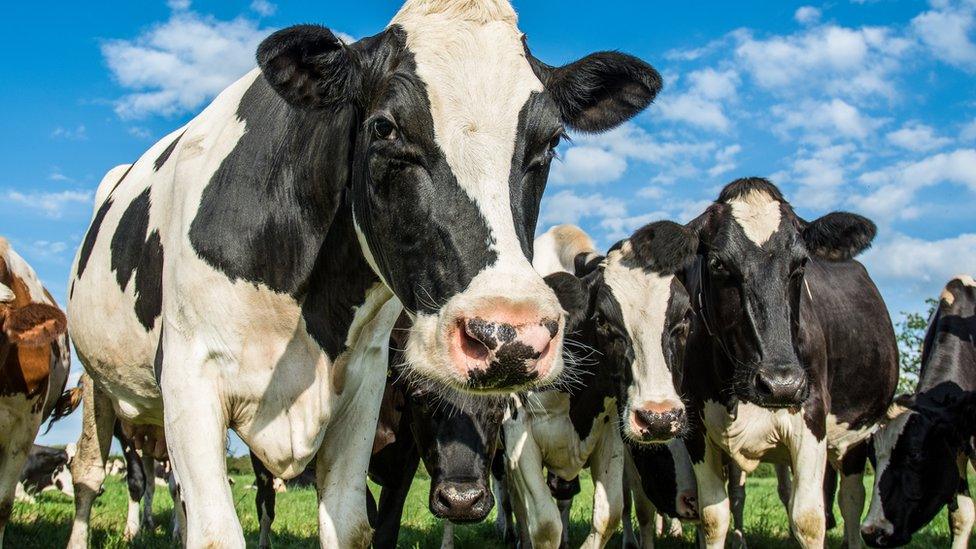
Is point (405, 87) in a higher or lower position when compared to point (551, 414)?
higher

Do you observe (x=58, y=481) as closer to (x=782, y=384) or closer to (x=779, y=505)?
(x=779, y=505)

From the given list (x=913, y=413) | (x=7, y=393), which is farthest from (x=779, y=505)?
(x=7, y=393)

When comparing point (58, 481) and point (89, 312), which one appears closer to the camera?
point (89, 312)

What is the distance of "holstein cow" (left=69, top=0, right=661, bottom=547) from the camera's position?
3082 mm

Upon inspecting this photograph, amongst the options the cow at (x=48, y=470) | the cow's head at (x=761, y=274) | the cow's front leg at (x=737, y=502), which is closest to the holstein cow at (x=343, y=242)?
the cow's head at (x=761, y=274)

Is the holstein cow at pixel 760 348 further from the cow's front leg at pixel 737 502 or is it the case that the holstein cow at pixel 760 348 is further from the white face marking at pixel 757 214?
the cow's front leg at pixel 737 502

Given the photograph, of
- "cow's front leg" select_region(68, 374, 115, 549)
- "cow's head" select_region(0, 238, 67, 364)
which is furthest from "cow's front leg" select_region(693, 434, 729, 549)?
"cow's head" select_region(0, 238, 67, 364)

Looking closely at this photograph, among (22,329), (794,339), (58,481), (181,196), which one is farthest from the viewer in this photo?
(58,481)

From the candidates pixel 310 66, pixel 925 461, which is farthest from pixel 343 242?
pixel 925 461

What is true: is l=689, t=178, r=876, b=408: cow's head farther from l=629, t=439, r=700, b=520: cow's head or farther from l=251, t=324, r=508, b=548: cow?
l=251, t=324, r=508, b=548: cow

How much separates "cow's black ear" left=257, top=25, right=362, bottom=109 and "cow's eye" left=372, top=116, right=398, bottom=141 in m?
0.34

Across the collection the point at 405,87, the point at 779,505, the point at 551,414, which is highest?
the point at 405,87

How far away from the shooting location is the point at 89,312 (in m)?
5.49

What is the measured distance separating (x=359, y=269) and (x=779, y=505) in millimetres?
11196
